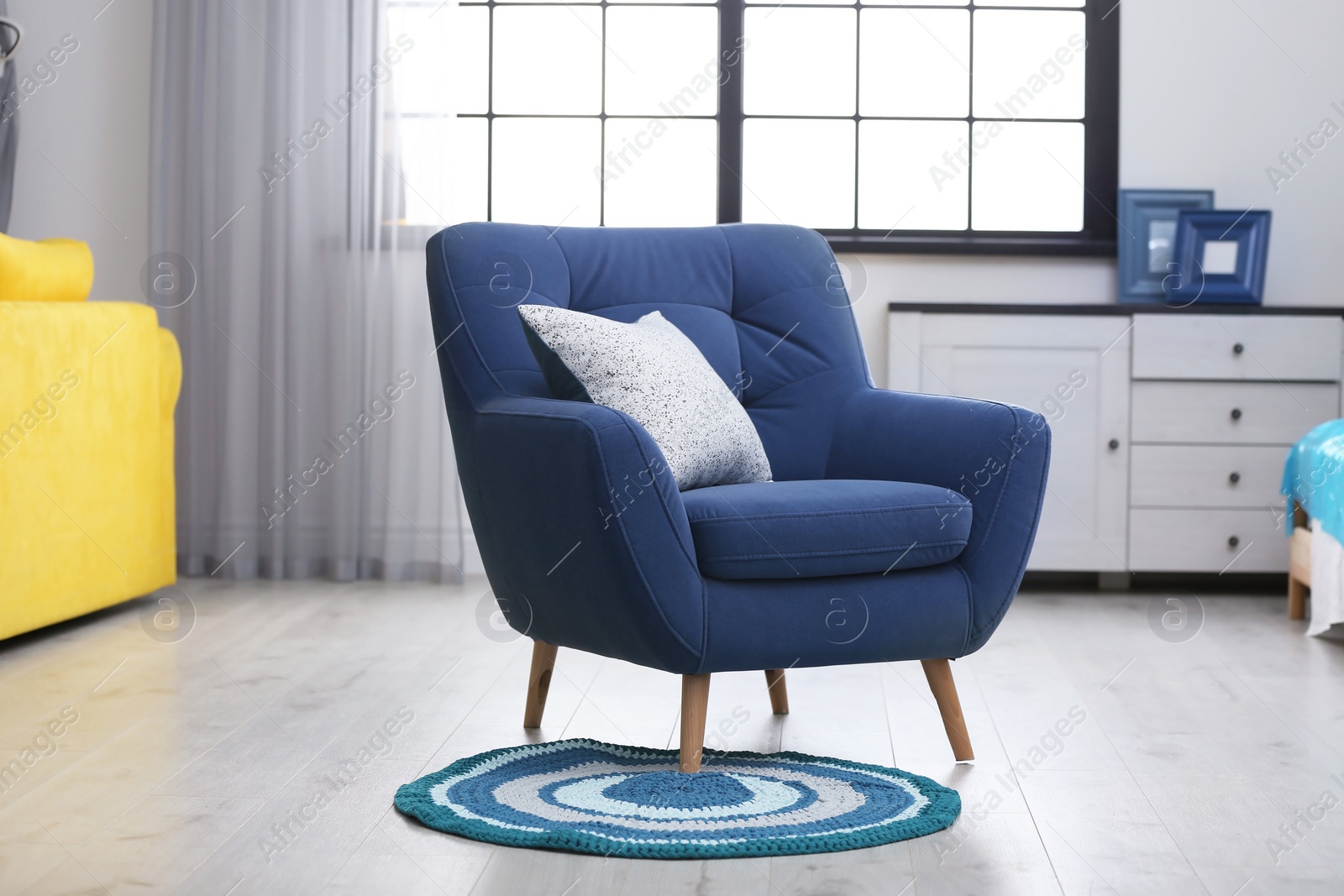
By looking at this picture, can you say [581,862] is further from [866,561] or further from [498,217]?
[498,217]

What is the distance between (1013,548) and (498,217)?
2.34m

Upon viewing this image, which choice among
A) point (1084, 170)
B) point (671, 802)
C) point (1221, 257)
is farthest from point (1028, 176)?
point (671, 802)

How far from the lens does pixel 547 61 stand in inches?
153

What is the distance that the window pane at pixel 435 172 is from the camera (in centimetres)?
366

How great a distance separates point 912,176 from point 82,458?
7.87 feet

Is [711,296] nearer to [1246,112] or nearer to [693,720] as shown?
[693,720]

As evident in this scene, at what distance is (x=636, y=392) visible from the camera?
200 centimetres

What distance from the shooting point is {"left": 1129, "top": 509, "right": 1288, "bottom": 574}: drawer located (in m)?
3.43

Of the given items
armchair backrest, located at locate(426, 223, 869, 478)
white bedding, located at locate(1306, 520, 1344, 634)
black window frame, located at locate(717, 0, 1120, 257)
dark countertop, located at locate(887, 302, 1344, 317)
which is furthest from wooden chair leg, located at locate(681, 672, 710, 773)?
black window frame, located at locate(717, 0, 1120, 257)

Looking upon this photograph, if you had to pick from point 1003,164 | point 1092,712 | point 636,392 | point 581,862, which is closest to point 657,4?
point 1003,164

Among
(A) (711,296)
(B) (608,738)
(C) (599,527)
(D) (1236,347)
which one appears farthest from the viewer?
(D) (1236,347)

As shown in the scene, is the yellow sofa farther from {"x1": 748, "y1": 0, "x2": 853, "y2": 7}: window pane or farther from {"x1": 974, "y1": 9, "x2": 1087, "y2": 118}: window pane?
{"x1": 974, "y1": 9, "x2": 1087, "y2": 118}: window pane

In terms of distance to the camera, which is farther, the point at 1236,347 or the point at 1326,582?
the point at 1236,347

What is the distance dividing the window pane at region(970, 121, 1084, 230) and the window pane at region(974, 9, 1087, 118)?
0.05 meters
